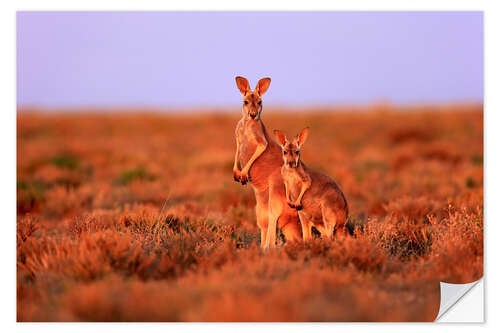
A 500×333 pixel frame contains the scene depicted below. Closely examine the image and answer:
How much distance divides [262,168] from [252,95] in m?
0.82

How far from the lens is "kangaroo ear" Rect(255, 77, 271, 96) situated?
475cm

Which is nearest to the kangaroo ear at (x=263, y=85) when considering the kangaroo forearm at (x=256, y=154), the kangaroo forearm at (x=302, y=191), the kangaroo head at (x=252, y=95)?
the kangaroo head at (x=252, y=95)

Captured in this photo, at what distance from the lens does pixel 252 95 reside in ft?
15.6

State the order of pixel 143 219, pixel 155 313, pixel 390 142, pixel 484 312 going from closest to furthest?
pixel 155 313 < pixel 484 312 < pixel 143 219 < pixel 390 142

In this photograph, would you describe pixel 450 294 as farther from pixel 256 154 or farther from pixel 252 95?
pixel 252 95

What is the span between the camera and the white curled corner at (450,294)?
4.00 meters

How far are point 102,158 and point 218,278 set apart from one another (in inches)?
450

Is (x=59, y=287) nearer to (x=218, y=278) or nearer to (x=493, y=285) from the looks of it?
(x=218, y=278)

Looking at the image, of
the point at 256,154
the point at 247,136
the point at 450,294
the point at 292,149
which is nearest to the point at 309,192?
the point at 292,149

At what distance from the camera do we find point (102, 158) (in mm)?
14305

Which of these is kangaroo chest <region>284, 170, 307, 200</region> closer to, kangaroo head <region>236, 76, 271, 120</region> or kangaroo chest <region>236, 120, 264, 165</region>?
kangaroo chest <region>236, 120, 264, 165</region>

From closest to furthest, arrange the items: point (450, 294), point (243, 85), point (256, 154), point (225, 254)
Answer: point (450, 294)
point (225, 254)
point (243, 85)
point (256, 154)

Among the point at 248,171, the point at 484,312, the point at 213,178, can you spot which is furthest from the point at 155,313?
the point at 213,178

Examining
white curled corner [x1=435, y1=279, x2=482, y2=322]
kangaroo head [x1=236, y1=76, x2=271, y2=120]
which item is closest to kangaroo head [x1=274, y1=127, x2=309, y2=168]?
kangaroo head [x1=236, y1=76, x2=271, y2=120]
